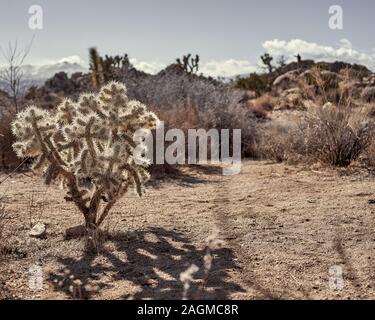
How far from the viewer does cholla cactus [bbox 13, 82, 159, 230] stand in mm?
3982

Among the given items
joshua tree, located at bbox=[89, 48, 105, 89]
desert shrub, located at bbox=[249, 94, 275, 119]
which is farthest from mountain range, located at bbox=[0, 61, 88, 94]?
desert shrub, located at bbox=[249, 94, 275, 119]

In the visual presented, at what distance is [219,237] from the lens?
4078 millimetres

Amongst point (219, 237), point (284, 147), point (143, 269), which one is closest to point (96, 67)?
point (284, 147)

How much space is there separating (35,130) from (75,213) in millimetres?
1227

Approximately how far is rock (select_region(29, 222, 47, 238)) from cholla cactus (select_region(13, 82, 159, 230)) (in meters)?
0.35

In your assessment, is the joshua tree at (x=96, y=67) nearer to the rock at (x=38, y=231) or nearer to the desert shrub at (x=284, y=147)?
the desert shrub at (x=284, y=147)

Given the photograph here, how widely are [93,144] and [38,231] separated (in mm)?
843

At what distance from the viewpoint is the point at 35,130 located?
4.02 meters

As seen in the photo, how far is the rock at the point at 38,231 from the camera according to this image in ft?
13.7

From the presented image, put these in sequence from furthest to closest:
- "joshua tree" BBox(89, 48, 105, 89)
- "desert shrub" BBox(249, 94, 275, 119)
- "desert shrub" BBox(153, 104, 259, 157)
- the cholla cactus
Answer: "desert shrub" BBox(249, 94, 275, 119) < "joshua tree" BBox(89, 48, 105, 89) < "desert shrub" BBox(153, 104, 259, 157) < the cholla cactus

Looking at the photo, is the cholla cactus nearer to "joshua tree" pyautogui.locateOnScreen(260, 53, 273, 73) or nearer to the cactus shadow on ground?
the cactus shadow on ground

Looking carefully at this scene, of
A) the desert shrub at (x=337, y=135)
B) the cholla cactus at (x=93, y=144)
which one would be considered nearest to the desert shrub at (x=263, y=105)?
the desert shrub at (x=337, y=135)

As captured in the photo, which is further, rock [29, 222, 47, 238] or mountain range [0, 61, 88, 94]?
mountain range [0, 61, 88, 94]
